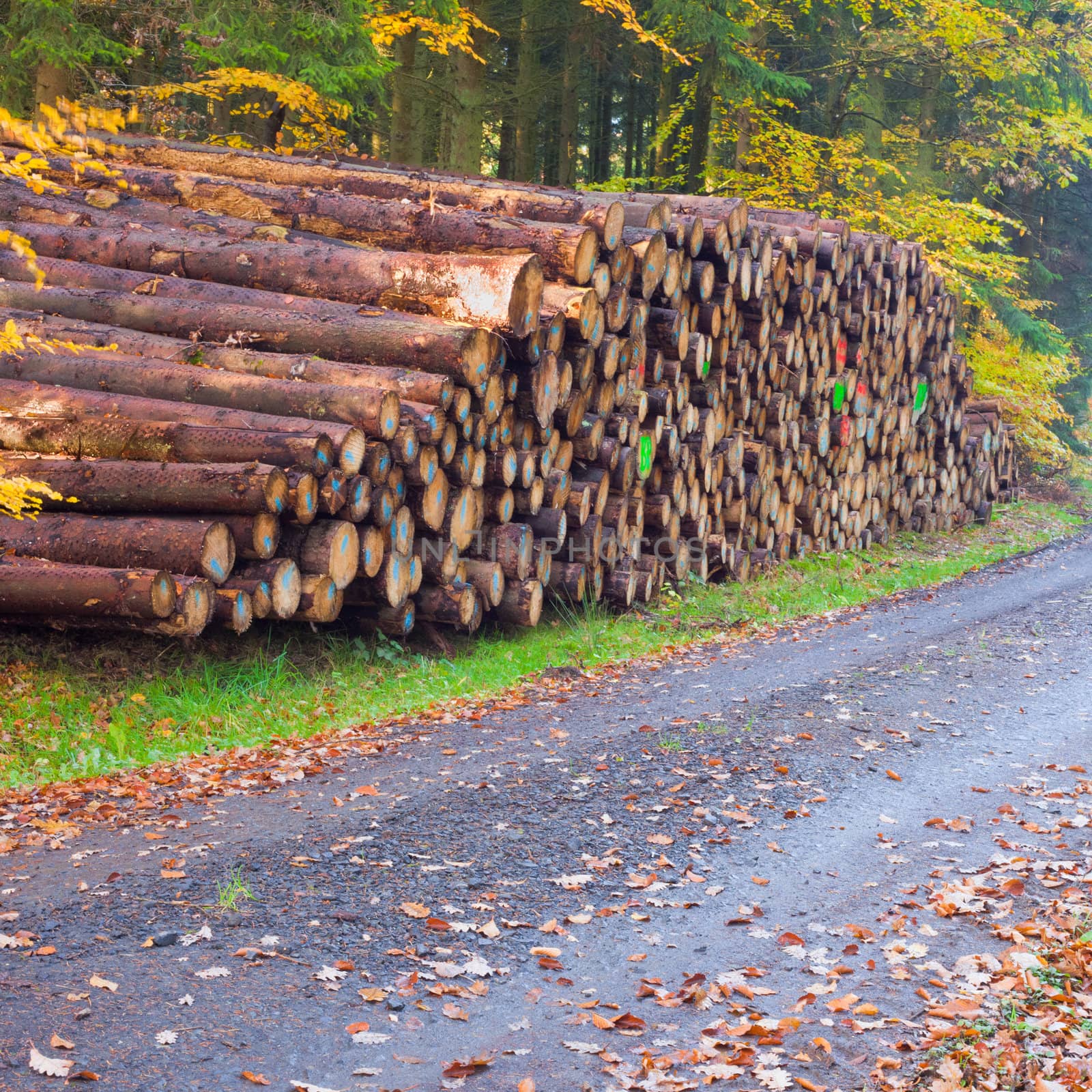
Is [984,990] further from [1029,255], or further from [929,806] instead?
[1029,255]

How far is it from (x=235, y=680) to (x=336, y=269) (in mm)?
3899

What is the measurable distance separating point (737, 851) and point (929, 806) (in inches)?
53.3

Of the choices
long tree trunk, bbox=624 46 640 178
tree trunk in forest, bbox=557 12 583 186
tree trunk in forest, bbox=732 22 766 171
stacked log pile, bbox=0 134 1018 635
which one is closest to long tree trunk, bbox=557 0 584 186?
tree trunk in forest, bbox=557 12 583 186

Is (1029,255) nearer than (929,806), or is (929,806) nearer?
(929,806)

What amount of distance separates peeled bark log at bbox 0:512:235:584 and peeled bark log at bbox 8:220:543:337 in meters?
3.08

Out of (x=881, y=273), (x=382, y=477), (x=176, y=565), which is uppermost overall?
(x=881, y=273)

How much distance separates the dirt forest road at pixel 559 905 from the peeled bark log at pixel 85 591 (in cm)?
173

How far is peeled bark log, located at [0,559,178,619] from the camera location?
7336mm

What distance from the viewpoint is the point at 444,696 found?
28.6 feet

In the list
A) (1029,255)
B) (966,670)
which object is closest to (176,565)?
(966,670)

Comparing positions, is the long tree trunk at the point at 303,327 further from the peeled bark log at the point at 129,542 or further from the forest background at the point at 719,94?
the forest background at the point at 719,94

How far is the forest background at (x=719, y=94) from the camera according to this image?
1563 centimetres

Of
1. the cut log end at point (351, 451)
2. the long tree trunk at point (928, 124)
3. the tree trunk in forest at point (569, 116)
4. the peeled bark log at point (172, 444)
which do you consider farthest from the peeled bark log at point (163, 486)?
the long tree trunk at point (928, 124)

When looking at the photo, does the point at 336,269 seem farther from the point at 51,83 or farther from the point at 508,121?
the point at 508,121
